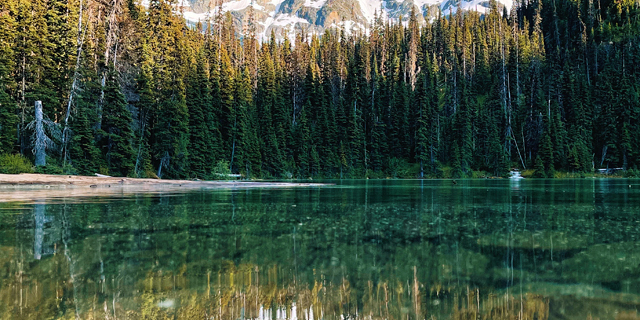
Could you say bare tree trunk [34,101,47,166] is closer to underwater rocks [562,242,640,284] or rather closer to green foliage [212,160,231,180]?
green foliage [212,160,231,180]

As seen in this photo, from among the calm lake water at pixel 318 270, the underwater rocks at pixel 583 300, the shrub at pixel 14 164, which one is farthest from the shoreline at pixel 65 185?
the underwater rocks at pixel 583 300

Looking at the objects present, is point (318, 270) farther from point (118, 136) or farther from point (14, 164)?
point (118, 136)

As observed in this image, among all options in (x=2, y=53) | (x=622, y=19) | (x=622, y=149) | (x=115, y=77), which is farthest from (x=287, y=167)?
(x=622, y=19)

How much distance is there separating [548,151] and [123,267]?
282ft

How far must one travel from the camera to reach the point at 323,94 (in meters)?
98.5

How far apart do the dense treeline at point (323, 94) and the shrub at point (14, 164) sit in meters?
2.51

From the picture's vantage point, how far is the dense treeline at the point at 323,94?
44.9m

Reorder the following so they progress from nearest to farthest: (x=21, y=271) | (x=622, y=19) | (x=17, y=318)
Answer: (x=17, y=318) < (x=21, y=271) < (x=622, y=19)

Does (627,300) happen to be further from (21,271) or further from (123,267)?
(21,271)

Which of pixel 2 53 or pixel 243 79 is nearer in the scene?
pixel 2 53

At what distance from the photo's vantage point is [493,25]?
124 meters

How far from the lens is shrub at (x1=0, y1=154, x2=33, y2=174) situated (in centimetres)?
3346

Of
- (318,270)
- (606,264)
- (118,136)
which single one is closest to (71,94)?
(118,136)

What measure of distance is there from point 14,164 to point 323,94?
233 feet
